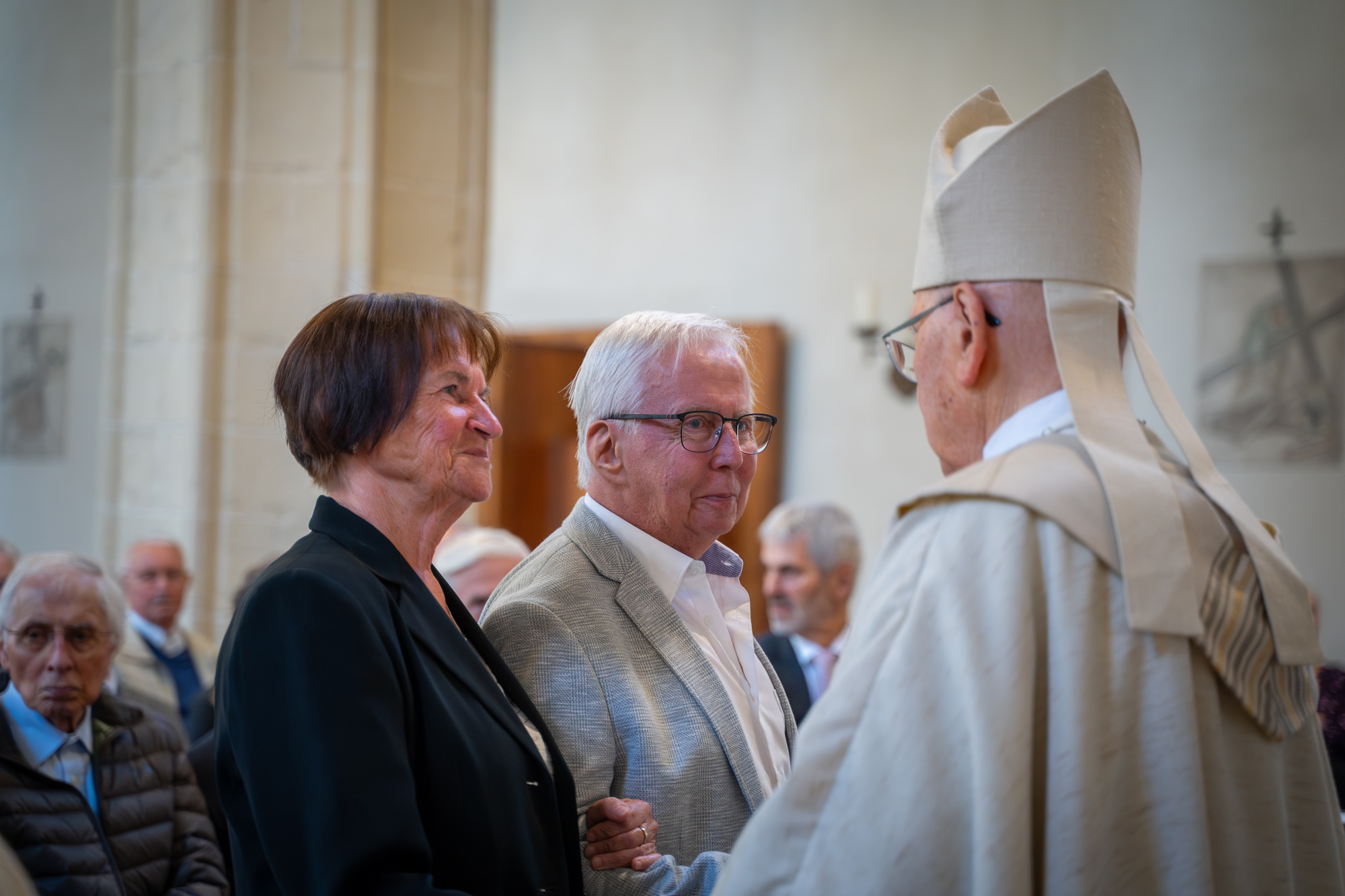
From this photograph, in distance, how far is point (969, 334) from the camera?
1.51 metres

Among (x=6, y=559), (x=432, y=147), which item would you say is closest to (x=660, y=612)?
(x=432, y=147)

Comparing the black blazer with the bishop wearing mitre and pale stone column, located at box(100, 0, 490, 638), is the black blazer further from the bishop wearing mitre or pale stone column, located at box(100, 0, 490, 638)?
pale stone column, located at box(100, 0, 490, 638)

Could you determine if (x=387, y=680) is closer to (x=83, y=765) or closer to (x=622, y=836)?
(x=622, y=836)

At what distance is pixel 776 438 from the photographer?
25.7 feet

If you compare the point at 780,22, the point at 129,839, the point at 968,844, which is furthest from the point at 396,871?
the point at 780,22

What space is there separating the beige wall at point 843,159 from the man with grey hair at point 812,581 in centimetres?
273

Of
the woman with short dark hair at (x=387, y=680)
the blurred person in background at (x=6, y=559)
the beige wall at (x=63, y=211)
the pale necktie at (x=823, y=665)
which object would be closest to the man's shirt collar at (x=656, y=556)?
the woman with short dark hair at (x=387, y=680)

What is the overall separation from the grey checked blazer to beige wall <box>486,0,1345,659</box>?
552cm

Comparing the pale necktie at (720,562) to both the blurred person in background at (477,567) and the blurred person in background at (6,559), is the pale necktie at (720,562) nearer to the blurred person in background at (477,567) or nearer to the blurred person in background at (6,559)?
the blurred person in background at (477,567)

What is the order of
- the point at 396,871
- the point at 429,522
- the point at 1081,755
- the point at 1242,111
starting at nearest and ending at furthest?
the point at 1081,755 → the point at 396,871 → the point at 429,522 → the point at 1242,111

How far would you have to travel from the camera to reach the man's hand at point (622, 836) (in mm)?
1762

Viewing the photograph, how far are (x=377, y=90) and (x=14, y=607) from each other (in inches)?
106

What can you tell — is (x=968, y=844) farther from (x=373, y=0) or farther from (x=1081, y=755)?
(x=373, y=0)

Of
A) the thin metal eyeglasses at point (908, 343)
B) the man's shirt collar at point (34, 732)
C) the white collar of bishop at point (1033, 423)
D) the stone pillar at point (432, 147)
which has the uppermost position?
the stone pillar at point (432, 147)
